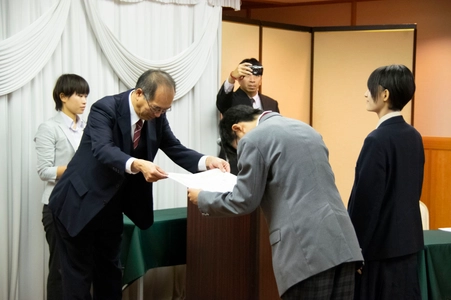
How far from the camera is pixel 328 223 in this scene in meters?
2.13

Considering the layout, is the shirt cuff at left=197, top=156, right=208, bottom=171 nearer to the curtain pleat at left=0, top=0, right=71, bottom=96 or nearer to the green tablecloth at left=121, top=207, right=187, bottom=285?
the green tablecloth at left=121, top=207, right=187, bottom=285

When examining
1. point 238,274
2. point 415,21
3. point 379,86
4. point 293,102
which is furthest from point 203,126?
point 415,21

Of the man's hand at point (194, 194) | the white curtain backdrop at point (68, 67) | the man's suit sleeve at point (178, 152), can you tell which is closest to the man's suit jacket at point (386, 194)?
the man's hand at point (194, 194)

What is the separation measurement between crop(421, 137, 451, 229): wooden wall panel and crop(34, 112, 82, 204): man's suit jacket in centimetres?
332

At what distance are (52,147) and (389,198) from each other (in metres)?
2.03

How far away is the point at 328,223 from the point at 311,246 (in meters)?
0.10

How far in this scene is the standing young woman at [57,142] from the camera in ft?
11.9

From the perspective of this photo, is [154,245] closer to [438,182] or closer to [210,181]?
[210,181]

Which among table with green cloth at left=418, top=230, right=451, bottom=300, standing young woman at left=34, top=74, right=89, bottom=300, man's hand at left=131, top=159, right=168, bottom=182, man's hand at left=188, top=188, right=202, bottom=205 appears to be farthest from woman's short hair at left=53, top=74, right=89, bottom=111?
table with green cloth at left=418, top=230, right=451, bottom=300

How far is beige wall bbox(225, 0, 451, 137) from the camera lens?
281 inches

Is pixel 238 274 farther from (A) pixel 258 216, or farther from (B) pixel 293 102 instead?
(B) pixel 293 102

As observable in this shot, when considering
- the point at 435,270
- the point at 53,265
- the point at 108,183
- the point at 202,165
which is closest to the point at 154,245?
the point at 53,265

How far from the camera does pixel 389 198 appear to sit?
2.57m

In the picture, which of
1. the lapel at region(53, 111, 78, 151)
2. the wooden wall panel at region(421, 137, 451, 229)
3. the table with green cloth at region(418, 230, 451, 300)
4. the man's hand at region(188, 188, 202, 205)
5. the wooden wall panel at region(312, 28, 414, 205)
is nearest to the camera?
the man's hand at region(188, 188, 202, 205)
